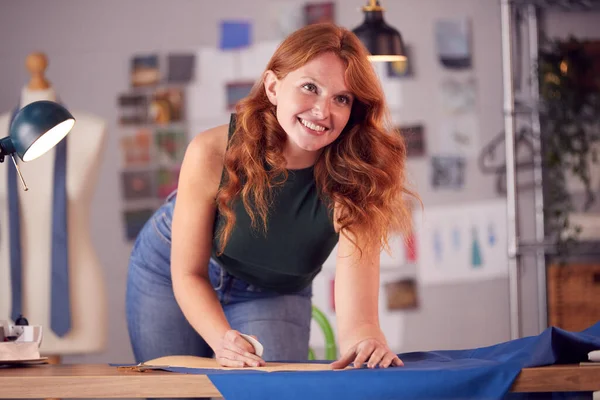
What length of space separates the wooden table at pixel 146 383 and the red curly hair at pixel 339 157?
491mm

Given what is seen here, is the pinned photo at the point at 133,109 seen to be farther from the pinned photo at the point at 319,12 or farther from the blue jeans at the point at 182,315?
the blue jeans at the point at 182,315

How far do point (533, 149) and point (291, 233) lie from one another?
2604 mm

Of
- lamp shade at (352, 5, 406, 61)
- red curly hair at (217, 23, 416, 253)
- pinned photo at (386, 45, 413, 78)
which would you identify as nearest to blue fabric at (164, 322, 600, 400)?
red curly hair at (217, 23, 416, 253)

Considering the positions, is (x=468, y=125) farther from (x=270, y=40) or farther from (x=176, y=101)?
(x=176, y=101)

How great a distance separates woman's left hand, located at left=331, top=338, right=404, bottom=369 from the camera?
1.56 metres

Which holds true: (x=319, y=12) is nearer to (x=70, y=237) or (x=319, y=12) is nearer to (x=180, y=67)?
(x=180, y=67)

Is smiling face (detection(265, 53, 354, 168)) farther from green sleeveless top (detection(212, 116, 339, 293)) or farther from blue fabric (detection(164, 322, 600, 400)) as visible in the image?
blue fabric (detection(164, 322, 600, 400))

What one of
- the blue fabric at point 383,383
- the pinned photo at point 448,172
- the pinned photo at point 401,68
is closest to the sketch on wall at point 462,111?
the pinned photo at point 448,172

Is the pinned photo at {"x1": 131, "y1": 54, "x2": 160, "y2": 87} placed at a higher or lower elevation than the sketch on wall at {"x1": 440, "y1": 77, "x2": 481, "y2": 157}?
higher

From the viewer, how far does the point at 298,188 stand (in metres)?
1.93

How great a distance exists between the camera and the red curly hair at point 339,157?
1831 mm

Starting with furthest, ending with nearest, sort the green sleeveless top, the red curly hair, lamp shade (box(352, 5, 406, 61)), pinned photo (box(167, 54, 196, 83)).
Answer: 1. pinned photo (box(167, 54, 196, 83))
2. lamp shade (box(352, 5, 406, 61))
3. the green sleeveless top
4. the red curly hair

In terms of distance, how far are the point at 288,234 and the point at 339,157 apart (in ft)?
0.68

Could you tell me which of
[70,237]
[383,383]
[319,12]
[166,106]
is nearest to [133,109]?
[166,106]
